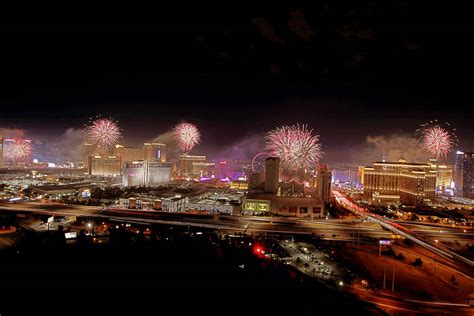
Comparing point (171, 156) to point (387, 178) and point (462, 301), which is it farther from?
point (462, 301)

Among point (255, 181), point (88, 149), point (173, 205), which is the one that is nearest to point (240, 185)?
point (255, 181)

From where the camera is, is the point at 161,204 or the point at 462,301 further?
the point at 161,204

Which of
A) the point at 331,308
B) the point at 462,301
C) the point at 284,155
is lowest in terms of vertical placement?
the point at 462,301

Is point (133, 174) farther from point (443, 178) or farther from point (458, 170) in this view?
point (458, 170)

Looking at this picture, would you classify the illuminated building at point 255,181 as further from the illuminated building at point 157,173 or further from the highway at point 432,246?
the highway at point 432,246

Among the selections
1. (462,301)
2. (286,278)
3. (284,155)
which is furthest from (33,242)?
(284,155)
